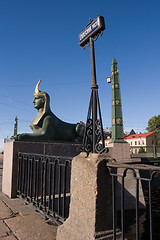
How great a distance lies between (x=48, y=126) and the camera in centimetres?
520

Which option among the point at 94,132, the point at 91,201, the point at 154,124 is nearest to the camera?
the point at 91,201

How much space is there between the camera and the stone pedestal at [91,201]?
73.1 inches

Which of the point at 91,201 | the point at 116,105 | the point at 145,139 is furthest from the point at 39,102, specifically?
the point at 145,139

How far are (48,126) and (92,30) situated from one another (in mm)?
3234

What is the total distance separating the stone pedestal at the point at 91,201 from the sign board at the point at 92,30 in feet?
4.85

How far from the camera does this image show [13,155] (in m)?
4.40

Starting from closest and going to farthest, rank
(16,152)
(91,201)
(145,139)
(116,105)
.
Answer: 1. (91,201)
2. (16,152)
3. (116,105)
4. (145,139)

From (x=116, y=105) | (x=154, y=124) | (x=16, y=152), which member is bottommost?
(x=16, y=152)

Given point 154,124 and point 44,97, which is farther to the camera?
point 154,124

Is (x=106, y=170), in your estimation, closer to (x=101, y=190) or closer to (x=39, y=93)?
(x=101, y=190)

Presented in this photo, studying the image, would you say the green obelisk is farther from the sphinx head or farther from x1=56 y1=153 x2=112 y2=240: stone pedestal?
x1=56 y1=153 x2=112 y2=240: stone pedestal

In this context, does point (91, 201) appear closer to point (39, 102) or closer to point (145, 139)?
point (39, 102)

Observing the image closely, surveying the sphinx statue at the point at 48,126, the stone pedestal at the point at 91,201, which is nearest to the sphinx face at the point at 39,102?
the sphinx statue at the point at 48,126

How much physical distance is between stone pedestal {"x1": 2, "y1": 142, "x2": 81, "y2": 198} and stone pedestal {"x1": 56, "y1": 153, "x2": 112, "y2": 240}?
2.60 metres
